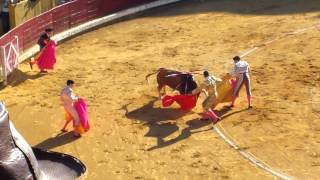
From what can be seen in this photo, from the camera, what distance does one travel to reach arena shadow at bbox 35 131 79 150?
34.1ft

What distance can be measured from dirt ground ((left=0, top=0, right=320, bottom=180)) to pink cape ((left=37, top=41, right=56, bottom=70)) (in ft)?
0.81

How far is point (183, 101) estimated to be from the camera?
37.7 feet

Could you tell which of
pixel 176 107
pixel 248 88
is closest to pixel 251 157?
pixel 248 88

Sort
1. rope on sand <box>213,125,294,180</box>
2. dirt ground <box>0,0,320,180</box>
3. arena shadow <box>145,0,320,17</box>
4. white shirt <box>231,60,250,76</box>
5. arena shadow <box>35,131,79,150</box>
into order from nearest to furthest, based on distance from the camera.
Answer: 1. rope on sand <box>213,125,294,180</box>
2. dirt ground <box>0,0,320,180</box>
3. arena shadow <box>35,131,79,150</box>
4. white shirt <box>231,60,250,76</box>
5. arena shadow <box>145,0,320,17</box>

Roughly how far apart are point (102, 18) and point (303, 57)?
278 inches

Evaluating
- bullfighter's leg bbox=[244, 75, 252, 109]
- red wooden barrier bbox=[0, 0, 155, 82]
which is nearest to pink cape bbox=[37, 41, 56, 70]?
red wooden barrier bbox=[0, 0, 155, 82]

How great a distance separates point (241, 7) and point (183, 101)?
350 inches

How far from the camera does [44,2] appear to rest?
18.2m

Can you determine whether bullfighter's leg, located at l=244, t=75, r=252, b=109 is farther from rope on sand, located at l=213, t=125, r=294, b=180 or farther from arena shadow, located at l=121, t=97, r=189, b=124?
arena shadow, located at l=121, t=97, r=189, b=124

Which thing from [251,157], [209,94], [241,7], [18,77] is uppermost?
[241,7]

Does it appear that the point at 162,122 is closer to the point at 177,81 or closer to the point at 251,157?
the point at 177,81

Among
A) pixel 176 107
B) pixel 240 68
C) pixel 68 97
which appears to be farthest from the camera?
pixel 176 107

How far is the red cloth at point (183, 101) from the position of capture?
11445 mm

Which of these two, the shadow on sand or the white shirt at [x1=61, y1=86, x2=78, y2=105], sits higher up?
the white shirt at [x1=61, y1=86, x2=78, y2=105]
